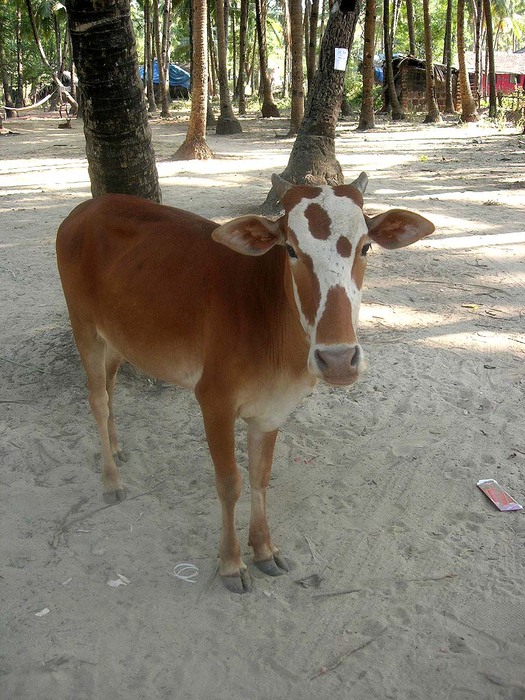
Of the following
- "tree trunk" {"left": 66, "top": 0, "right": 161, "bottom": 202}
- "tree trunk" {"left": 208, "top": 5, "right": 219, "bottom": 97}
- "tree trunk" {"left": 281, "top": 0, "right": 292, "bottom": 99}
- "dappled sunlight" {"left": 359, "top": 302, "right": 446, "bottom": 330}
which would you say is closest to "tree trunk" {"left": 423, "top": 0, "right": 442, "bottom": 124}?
"tree trunk" {"left": 208, "top": 5, "right": 219, "bottom": 97}

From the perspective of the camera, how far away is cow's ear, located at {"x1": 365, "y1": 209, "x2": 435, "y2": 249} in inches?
116

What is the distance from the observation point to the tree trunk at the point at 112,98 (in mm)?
4457

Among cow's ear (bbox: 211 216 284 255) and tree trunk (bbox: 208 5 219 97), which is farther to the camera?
tree trunk (bbox: 208 5 219 97)

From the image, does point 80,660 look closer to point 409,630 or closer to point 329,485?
point 409,630

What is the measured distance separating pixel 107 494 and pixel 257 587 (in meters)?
Result: 1.18

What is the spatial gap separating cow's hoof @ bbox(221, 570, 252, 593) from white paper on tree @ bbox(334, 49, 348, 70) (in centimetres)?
742

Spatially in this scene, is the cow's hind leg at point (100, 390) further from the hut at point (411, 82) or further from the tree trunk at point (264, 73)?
the hut at point (411, 82)

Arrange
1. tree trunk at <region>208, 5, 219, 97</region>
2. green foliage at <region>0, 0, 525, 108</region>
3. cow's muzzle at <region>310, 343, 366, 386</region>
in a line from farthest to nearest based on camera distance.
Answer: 1. green foliage at <region>0, 0, 525, 108</region>
2. tree trunk at <region>208, 5, 219, 97</region>
3. cow's muzzle at <region>310, 343, 366, 386</region>

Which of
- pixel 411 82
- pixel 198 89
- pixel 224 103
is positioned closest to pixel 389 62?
pixel 411 82

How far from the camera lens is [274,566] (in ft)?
11.4

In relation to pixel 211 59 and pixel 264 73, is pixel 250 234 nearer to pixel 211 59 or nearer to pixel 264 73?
pixel 264 73

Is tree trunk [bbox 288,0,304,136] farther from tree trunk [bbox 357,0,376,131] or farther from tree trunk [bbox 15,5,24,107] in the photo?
tree trunk [bbox 15,5,24,107]

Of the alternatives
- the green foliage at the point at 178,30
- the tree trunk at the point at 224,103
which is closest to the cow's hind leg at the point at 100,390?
the tree trunk at the point at 224,103

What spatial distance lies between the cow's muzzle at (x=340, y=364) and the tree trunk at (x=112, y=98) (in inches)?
116
